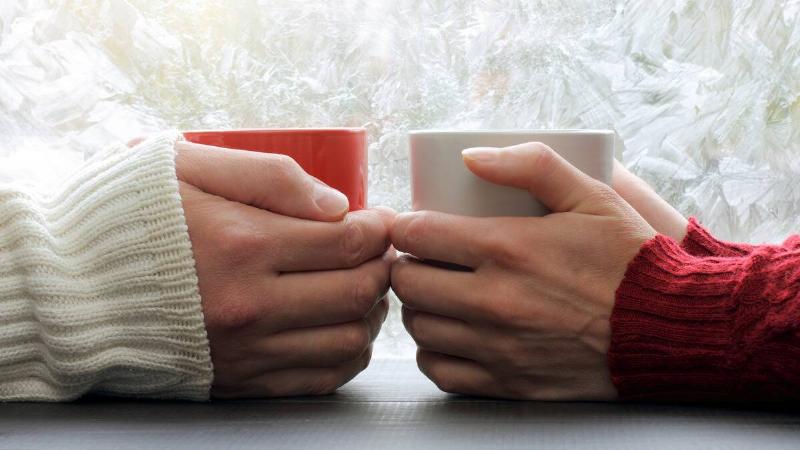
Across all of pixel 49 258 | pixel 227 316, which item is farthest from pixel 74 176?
pixel 227 316

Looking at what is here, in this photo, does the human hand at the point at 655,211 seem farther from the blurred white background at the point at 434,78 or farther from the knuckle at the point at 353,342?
the knuckle at the point at 353,342

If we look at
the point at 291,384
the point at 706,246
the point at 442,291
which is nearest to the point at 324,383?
the point at 291,384

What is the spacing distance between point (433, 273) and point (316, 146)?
0.14 meters

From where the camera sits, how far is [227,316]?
2.24ft

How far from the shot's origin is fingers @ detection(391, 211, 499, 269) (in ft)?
2.30

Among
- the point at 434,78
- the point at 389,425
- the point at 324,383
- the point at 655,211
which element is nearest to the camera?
the point at 389,425

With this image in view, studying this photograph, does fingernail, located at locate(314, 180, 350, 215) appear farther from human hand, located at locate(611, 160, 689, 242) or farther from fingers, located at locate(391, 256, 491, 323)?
human hand, located at locate(611, 160, 689, 242)

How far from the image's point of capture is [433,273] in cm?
73

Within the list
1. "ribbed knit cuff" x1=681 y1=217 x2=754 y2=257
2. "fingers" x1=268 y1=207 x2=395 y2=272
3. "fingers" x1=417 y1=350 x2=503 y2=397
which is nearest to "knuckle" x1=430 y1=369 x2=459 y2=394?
"fingers" x1=417 y1=350 x2=503 y2=397

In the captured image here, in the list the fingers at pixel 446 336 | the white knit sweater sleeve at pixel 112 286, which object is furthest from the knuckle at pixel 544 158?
the white knit sweater sleeve at pixel 112 286

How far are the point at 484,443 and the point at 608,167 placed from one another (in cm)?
26

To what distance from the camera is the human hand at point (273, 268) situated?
0.69 metres

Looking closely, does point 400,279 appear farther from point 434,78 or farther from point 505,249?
point 434,78

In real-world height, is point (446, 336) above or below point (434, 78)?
below
